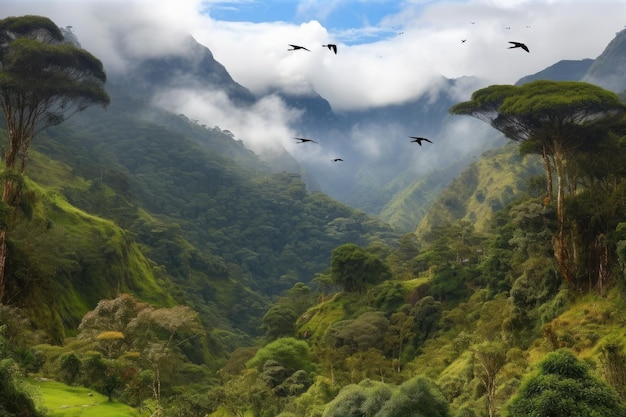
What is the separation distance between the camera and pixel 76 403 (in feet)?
107

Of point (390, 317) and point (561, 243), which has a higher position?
point (561, 243)

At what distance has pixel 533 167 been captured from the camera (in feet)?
547

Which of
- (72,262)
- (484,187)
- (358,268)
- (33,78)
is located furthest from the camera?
(484,187)

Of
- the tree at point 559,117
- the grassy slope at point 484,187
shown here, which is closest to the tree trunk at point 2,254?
the tree at point 559,117

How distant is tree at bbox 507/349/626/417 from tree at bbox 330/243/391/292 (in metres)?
62.6

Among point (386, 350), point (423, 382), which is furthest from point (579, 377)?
point (386, 350)

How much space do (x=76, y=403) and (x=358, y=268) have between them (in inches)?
2144

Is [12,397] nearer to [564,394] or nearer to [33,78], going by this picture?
[564,394]

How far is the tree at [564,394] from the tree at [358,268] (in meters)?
62.6

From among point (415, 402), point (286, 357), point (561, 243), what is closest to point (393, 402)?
point (415, 402)

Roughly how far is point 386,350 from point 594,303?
99.2 feet

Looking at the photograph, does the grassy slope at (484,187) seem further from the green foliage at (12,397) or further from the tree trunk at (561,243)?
the green foliage at (12,397)

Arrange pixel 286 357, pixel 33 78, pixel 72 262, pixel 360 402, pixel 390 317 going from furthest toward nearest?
pixel 390 317 < pixel 72 262 < pixel 286 357 < pixel 33 78 < pixel 360 402

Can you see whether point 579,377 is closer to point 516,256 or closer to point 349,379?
point 349,379
